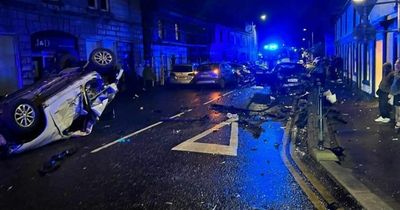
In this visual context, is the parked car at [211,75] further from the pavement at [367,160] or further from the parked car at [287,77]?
the pavement at [367,160]

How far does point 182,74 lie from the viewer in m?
24.9

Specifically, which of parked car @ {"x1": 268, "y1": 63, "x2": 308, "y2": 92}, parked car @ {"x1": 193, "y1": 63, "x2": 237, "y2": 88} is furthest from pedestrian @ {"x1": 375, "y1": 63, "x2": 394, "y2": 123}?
parked car @ {"x1": 193, "y1": 63, "x2": 237, "y2": 88}

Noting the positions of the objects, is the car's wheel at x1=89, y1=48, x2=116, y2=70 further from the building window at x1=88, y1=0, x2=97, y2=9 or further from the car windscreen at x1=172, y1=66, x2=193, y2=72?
the car windscreen at x1=172, y1=66, x2=193, y2=72

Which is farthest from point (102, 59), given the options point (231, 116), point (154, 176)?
point (154, 176)

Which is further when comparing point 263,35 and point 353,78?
point 263,35

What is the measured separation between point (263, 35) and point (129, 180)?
256 feet

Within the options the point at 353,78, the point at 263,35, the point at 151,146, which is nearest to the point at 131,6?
the point at 353,78

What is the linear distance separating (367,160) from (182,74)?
18432mm

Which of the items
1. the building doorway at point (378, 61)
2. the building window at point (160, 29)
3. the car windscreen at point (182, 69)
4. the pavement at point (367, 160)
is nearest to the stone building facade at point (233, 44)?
the building window at point (160, 29)

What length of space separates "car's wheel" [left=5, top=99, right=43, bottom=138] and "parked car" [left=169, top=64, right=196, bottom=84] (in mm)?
16016

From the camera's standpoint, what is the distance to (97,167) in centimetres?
731

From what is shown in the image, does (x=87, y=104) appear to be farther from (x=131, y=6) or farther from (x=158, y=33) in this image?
(x=158, y=33)

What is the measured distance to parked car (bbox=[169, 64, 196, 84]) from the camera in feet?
81.2

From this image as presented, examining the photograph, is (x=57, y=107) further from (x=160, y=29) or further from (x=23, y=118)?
(x=160, y=29)
